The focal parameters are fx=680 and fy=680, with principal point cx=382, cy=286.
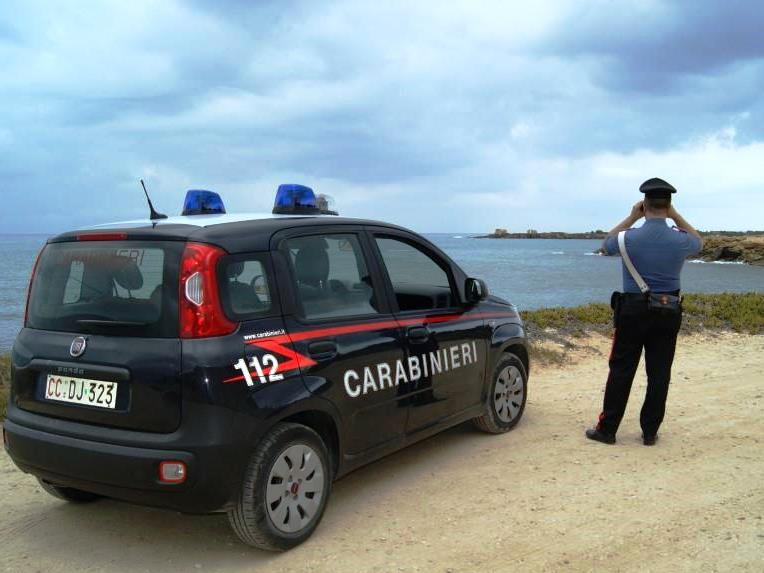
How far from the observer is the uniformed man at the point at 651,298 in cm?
493

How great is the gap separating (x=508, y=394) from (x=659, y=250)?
5.38ft

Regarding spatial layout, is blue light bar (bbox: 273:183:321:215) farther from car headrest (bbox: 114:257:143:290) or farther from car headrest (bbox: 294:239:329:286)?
car headrest (bbox: 114:257:143:290)

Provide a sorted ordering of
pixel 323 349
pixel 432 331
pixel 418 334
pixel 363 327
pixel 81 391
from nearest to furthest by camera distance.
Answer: pixel 81 391 < pixel 323 349 < pixel 363 327 < pixel 418 334 < pixel 432 331

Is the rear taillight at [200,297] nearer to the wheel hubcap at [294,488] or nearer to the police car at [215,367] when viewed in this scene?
the police car at [215,367]

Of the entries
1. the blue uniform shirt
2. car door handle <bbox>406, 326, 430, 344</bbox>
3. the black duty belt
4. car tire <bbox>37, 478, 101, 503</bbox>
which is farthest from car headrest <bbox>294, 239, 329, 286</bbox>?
the black duty belt

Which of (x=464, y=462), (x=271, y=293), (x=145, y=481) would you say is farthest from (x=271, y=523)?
(x=464, y=462)

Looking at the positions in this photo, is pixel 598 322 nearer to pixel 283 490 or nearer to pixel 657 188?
pixel 657 188

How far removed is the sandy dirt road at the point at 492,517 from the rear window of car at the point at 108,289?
3.99 feet

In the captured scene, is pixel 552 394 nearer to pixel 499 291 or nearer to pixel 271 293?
pixel 271 293

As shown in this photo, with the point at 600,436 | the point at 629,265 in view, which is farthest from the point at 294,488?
the point at 629,265

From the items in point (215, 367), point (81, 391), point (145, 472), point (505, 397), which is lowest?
point (505, 397)

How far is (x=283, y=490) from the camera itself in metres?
3.48

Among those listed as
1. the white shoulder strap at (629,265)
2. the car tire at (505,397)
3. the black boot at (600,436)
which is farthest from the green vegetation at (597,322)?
the white shoulder strap at (629,265)

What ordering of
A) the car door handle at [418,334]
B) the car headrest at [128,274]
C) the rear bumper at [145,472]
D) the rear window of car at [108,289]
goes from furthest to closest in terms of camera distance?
1. the car door handle at [418,334]
2. the car headrest at [128,274]
3. the rear window of car at [108,289]
4. the rear bumper at [145,472]
